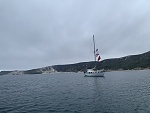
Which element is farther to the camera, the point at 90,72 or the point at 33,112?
the point at 90,72

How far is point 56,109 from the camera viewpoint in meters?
31.6

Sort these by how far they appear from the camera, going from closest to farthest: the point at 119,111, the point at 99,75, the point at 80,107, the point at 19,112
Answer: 1. the point at 119,111
2. the point at 19,112
3. the point at 80,107
4. the point at 99,75

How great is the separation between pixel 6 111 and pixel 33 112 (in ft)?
18.1

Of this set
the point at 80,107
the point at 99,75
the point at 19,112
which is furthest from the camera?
the point at 99,75

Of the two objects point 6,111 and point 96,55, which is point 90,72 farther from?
point 6,111

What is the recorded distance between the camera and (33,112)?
1187 inches

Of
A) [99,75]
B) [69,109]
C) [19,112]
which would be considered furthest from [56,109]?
[99,75]

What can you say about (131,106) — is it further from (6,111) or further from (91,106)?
(6,111)

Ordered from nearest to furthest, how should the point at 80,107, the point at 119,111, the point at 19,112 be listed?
the point at 119,111 → the point at 19,112 → the point at 80,107

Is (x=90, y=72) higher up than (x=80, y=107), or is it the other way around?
(x=90, y=72)

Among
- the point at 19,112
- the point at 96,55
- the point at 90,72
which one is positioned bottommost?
the point at 19,112

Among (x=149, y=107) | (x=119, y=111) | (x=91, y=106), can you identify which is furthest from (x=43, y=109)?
(x=149, y=107)

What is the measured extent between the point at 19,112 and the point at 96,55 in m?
105

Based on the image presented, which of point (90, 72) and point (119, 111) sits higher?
point (90, 72)
